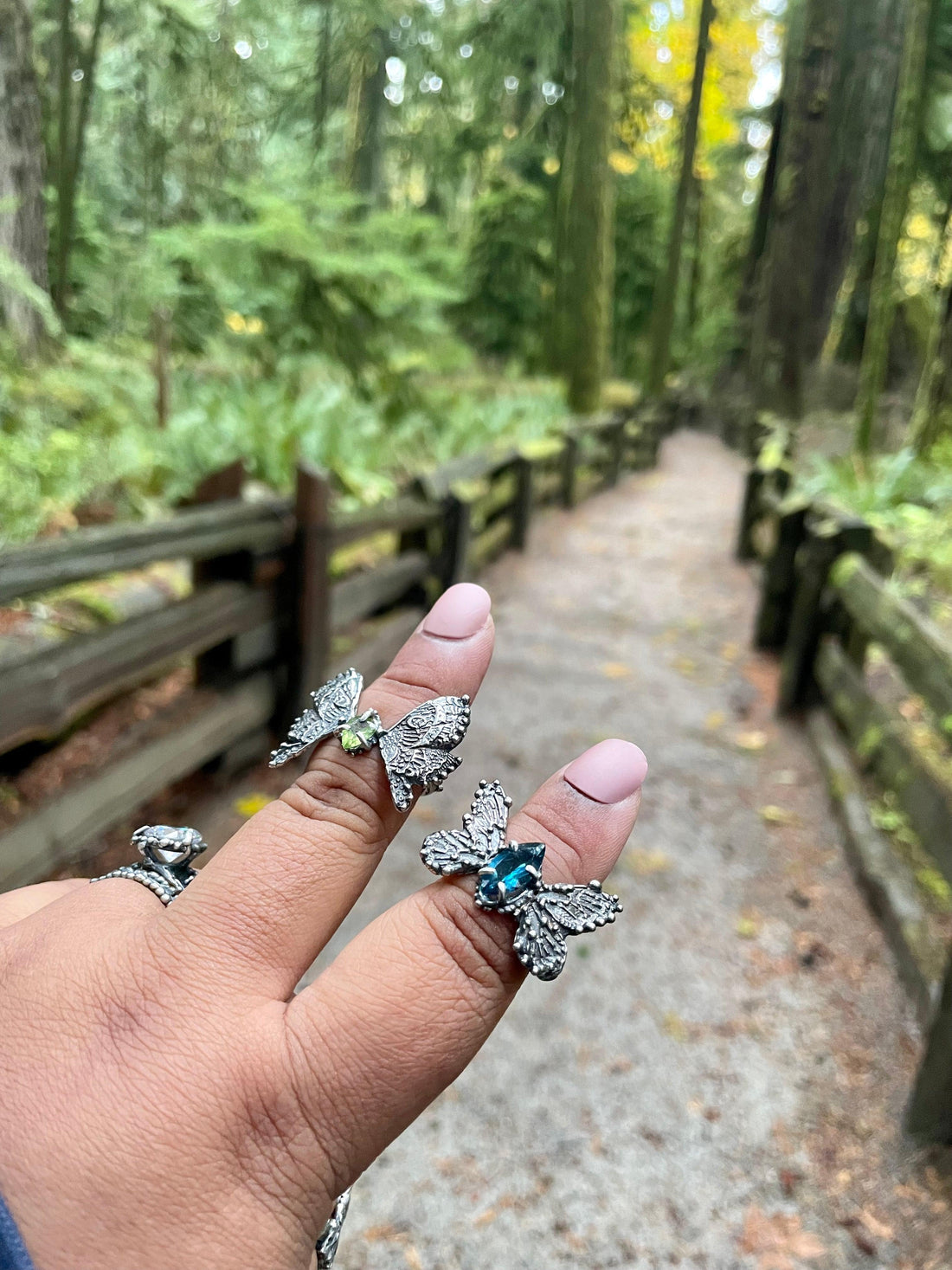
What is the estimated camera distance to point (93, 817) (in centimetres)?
244

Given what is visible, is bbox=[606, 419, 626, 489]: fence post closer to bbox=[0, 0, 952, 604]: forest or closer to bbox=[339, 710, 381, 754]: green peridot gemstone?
bbox=[0, 0, 952, 604]: forest

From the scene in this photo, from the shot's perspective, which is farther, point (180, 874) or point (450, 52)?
point (450, 52)

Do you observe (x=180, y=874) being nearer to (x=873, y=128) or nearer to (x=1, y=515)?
(x=1, y=515)

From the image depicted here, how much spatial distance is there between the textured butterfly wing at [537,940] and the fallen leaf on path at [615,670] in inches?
128

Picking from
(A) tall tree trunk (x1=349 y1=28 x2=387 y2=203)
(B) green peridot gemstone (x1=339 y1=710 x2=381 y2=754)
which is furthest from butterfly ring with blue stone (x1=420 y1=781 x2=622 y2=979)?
(A) tall tree trunk (x1=349 y1=28 x2=387 y2=203)

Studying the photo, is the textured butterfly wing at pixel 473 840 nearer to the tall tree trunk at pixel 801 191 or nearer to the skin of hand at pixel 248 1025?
the skin of hand at pixel 248 1025

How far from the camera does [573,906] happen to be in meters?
0.76

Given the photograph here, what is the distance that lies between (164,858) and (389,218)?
3698 millimetres

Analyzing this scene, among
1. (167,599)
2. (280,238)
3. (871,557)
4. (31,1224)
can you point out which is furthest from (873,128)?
(31,1224)

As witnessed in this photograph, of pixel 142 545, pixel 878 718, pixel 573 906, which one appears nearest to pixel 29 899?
pixel 573 906

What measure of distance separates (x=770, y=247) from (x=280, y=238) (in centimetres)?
472

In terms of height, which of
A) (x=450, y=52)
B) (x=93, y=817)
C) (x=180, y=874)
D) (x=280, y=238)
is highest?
(x=450, y=52)

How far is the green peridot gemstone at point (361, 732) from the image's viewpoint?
84cm

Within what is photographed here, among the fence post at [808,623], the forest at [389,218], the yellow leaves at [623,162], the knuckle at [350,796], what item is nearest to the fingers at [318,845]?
the knuckle at [350,796]
